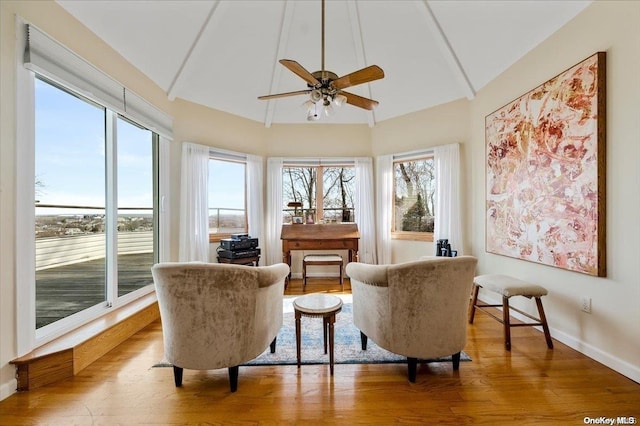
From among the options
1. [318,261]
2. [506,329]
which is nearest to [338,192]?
[318,261]

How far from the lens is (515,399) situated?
5.33ft

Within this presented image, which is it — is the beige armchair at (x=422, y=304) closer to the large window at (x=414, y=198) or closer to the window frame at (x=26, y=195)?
the window frame at (x=26, y=195)

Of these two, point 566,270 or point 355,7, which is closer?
point 566,270

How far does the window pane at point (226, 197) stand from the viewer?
4.22 m

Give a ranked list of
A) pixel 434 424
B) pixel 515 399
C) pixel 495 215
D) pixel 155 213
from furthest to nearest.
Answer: pixel 155 213, pixel 495 215, pixel 515 399, pixel 434 424

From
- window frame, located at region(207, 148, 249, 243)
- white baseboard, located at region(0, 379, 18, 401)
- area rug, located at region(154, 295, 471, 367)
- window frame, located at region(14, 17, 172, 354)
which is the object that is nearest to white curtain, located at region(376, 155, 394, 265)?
area rug, located at region(154, 295, 471, 367)

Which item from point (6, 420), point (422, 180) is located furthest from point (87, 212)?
point (422, 180)

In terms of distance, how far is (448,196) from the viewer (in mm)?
3783

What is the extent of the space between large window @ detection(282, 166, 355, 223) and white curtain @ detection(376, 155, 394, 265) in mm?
522

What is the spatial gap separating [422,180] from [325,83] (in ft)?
8.87

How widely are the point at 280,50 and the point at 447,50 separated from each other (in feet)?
7.08

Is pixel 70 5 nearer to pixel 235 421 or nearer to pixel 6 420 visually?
pixel 6 420

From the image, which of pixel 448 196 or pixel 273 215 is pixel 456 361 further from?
pixel 273 215

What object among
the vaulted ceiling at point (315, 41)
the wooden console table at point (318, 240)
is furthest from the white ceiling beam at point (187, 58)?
the wooden console table at point (318, 240)
